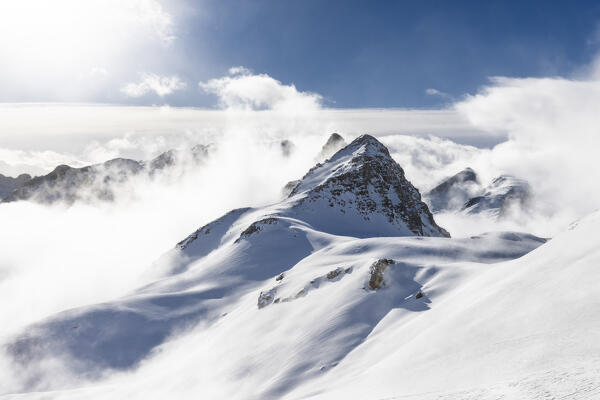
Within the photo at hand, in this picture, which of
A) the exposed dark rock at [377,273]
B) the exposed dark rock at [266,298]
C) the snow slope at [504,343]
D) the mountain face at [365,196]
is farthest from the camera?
the mountain face at [365,196]

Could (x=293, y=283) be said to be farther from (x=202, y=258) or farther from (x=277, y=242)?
(x=202, y=258)

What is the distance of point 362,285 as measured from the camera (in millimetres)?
46812

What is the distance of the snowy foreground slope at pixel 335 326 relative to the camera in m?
22.3

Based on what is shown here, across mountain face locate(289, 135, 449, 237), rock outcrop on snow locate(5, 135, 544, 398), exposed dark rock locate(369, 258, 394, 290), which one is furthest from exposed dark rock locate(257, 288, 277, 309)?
mountain face locate(289, 135, 449, 237)

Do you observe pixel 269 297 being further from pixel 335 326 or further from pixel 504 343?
pixel 504 343

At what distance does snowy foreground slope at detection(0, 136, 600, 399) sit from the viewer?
22.3 m

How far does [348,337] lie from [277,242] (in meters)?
51.0

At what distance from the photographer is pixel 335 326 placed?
41062mm

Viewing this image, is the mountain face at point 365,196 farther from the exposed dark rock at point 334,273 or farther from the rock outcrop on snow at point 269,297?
the exposed dark rock at point 334,273

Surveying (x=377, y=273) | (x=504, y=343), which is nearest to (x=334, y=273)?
(x=377, y=273)

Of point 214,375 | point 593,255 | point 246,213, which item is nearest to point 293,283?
point 214,375

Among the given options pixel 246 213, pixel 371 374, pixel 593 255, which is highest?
pixel 246 213

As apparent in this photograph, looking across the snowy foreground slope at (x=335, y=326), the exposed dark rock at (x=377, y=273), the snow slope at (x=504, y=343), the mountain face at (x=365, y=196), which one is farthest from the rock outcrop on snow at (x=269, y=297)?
the snow slope at (x=504, y=343)

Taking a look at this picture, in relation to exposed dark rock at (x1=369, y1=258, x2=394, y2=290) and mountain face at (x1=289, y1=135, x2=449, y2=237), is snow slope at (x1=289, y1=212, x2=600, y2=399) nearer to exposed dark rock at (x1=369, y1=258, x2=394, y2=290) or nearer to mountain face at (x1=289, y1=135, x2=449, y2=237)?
exposed dark rock at (x1=369, y1=258, x2=394, y2=290)
